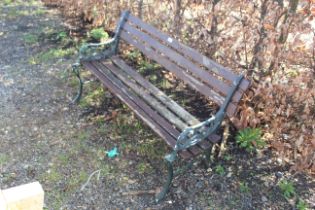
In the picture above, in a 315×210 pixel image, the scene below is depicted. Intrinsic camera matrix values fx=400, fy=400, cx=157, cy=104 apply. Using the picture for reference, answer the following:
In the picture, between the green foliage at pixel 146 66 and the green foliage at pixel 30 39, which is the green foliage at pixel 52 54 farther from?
the green foliage at pixel 146 66

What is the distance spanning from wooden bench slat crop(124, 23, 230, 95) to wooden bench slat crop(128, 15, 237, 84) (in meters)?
0.06

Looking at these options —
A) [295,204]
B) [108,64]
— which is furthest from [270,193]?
[108,64]

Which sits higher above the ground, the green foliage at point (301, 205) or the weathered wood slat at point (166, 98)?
the weathered wood slat at point (166, 98)

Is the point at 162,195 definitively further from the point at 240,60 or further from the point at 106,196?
the point at 240,60

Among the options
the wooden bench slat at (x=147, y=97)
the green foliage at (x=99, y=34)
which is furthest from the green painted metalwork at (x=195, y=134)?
the green foliage at (x=99, y=34)

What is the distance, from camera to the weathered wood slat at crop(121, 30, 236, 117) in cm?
379

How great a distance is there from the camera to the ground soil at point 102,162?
12.3 ft

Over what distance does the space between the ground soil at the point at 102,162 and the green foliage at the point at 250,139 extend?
0.07m

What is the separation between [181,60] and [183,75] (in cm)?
16

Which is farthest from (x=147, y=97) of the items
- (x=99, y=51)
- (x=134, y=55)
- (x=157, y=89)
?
(x=134, y=55)

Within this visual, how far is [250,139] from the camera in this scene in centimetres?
415

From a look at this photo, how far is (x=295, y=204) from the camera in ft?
12.1

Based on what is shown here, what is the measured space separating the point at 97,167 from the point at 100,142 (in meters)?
0.40

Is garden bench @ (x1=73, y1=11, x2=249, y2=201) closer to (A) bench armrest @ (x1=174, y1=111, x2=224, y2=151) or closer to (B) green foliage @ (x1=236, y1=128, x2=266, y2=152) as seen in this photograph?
(A) bench armrest @ (x1=174, y1=111, x2=224, y2=151)
